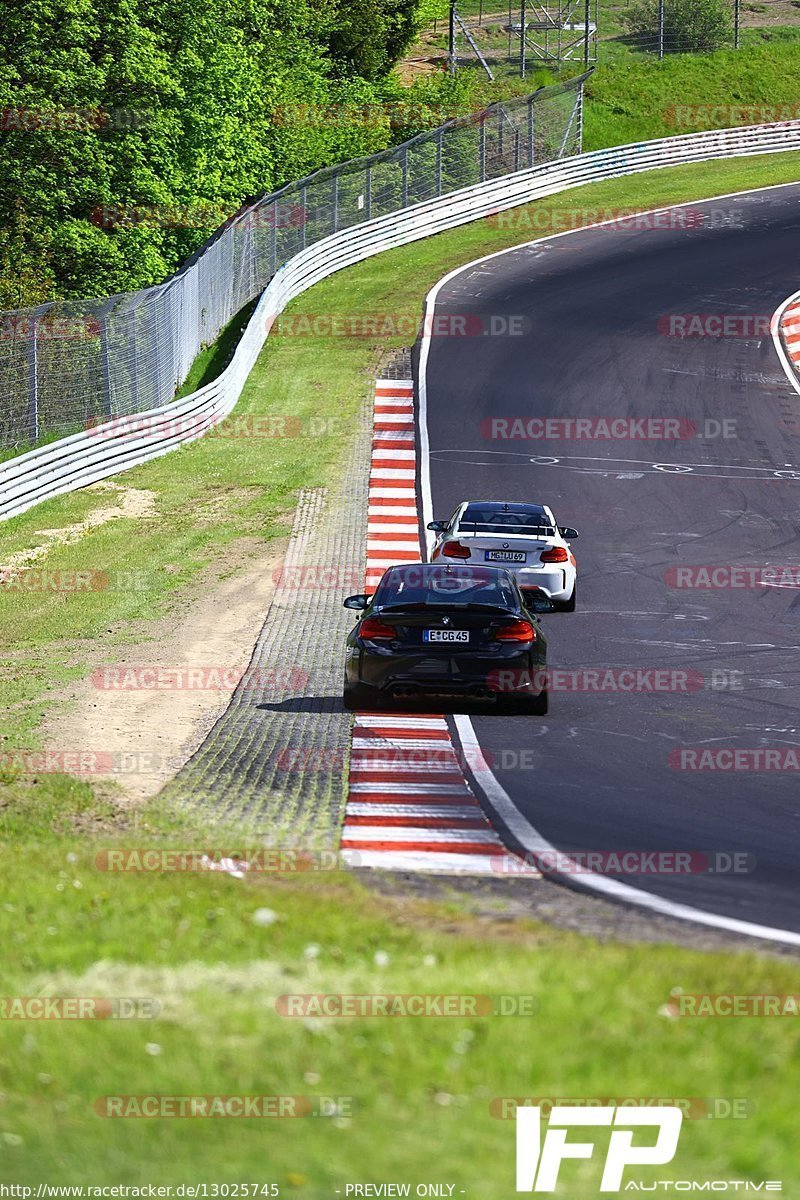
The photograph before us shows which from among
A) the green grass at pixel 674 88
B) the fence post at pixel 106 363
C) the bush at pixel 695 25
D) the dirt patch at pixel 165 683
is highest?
the bush at pixel 695 25

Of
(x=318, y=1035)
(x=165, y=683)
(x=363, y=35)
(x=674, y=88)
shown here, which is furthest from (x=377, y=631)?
(x=363, y=35)

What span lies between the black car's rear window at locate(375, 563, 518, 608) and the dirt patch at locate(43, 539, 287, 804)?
2110mm

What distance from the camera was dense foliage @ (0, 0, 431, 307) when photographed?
40.5 metres

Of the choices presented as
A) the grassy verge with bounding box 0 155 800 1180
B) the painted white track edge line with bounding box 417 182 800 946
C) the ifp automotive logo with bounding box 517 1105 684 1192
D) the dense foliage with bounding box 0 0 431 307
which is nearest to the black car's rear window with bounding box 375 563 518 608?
the painted white track edge line with bounding box 417 182 800 946

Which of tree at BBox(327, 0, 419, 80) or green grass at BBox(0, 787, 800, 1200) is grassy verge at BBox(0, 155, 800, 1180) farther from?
tree at BBox(327, 0, 419, 80)

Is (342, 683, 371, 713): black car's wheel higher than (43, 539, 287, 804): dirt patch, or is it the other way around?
(342, 683, 371, 713): black car's wheel

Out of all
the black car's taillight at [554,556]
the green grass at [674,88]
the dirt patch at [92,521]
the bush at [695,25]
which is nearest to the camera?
the black car's taillight at [554,556]

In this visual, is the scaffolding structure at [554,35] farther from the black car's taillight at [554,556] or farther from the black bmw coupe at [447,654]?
the black bmw coupe at [447,654]

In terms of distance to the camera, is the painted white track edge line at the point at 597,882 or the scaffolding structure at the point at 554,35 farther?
the scaffolding structure at the point at 554,35

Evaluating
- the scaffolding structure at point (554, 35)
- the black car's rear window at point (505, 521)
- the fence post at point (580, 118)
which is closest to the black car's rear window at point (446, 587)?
the black car's rear window at point (505, 521)

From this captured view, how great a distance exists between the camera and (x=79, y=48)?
4084 cm

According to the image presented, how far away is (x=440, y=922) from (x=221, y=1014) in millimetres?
2051

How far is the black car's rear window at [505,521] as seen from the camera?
71.1 feet

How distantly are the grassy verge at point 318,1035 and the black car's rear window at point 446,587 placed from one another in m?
5.07
